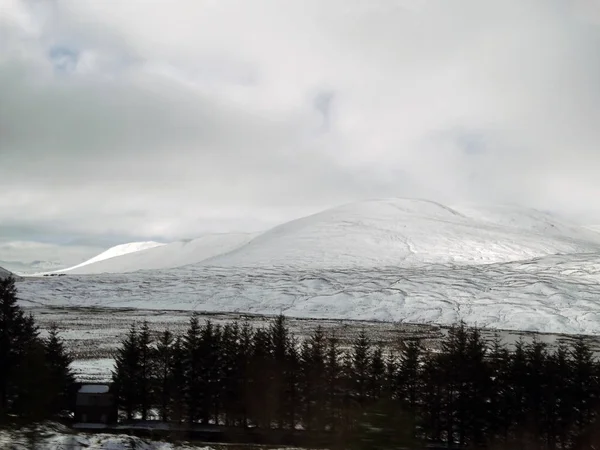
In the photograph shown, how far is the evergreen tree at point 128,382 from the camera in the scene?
38875 millimetres

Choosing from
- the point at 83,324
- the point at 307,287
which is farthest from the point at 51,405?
the point at 307,287

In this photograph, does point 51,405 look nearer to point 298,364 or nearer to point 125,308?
point 298,364

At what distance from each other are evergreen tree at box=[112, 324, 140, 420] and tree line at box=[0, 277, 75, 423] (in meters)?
3.37

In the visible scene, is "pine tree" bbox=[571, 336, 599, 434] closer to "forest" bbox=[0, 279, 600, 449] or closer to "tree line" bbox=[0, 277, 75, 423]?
"forest" bbox=[0, 279, 600, 449]

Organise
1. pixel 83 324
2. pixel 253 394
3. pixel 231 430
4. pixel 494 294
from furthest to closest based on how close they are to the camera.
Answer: pixel 494 294 < pixel 83 324 < pixel 253 394 < pixel 231 430

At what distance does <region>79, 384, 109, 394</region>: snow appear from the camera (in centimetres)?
3616

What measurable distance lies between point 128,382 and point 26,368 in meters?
8.38

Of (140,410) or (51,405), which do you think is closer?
(51,405)

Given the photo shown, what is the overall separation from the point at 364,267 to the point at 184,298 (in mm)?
76668

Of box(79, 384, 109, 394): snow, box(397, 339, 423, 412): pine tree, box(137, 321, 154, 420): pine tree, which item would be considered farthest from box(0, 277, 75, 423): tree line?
box(397, 339, 423, 412): pine tree

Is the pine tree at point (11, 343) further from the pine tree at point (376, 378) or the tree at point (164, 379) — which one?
the pine tree at point (376, 378)

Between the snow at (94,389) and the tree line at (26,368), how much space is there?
5.10 ft

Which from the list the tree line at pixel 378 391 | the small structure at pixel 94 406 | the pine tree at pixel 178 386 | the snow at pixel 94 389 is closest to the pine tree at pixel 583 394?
the tree line at pixel 378 391

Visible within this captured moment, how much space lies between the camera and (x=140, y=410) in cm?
4059
